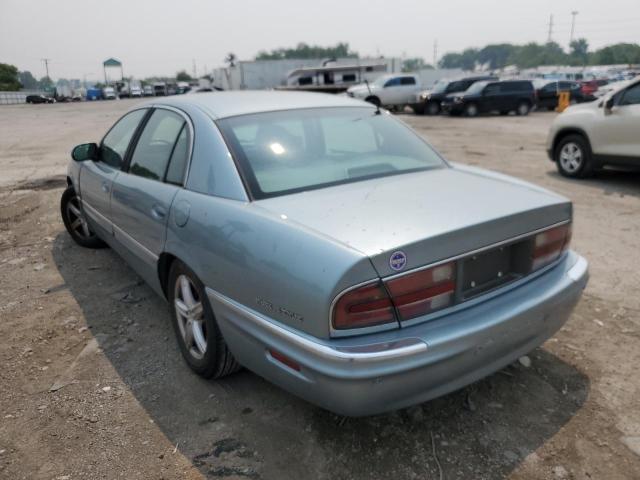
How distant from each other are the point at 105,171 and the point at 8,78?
324 ft

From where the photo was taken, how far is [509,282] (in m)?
2.41

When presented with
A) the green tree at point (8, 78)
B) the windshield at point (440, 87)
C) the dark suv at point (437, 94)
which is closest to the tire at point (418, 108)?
the dark suv at point (437, 94)

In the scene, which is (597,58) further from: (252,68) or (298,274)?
(298,274)

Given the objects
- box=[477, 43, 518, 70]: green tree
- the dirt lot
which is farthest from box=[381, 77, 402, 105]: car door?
box=[477, 43, 518, 70]: green tree

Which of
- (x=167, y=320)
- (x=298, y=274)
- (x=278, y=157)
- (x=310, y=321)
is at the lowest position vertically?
(x=167, y=320)

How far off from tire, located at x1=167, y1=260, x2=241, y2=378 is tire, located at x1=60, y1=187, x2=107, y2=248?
8.09 ft

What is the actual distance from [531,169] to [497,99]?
49.4 feet

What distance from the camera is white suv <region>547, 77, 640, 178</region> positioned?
7.17m

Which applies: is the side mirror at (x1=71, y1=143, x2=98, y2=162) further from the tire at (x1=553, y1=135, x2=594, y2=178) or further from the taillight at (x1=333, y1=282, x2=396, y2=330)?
the tire at (x1=553, y1=135, x2=594, y2=178)

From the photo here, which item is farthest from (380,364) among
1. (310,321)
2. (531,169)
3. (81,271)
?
(531,169)

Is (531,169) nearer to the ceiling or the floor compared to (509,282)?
nearer to the floor

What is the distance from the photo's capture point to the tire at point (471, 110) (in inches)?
893

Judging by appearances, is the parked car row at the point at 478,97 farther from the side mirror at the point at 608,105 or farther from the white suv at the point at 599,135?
the side mirror at the point at 608,105

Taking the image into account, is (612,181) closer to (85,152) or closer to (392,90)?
(85,152)
